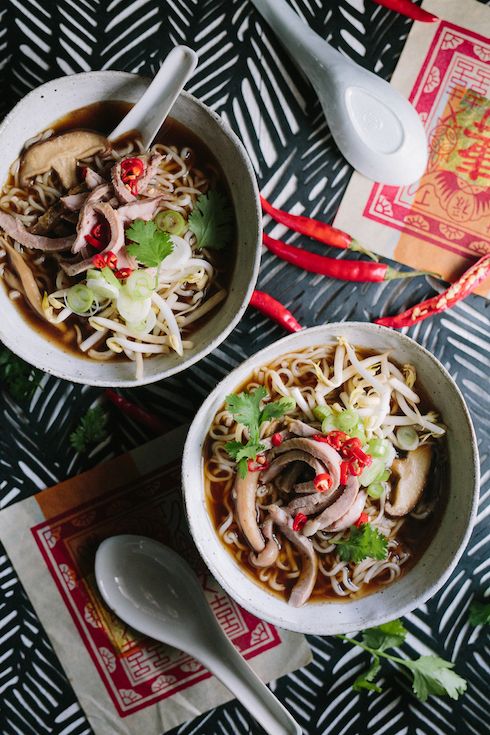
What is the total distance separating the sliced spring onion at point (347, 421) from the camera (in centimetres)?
234

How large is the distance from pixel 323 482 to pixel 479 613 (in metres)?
1.04

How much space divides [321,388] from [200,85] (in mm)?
1276

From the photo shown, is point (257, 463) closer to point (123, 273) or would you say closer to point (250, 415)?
point (250, 415)

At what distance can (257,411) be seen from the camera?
2.31 m

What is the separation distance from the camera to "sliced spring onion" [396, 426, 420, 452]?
2.47m

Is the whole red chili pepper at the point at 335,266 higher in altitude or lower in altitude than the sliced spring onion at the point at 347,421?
higher

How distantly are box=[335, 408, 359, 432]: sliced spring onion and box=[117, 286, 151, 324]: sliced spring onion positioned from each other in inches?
29.6

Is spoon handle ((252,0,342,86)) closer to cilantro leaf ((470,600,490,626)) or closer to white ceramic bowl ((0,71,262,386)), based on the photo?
white ceramic bowl ((0,71,262,386))

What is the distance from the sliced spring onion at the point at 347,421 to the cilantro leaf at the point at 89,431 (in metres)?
0.95

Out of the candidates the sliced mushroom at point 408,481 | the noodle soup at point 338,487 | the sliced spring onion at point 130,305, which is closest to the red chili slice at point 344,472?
the noodle soup at point 338,487

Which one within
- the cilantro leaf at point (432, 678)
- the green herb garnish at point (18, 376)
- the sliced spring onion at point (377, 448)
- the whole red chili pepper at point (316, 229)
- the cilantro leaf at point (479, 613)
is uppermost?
the whole red chili pepper at point (316, 229)

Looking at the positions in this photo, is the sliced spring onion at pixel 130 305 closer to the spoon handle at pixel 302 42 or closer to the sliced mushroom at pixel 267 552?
the sliced mushroom at pixel 267 552

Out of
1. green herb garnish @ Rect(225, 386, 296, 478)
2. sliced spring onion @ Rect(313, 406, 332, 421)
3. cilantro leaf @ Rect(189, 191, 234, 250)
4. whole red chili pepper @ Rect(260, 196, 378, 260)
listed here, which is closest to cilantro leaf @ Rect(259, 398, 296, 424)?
green herb garnish @ Rect(225, 386, 296, 478)

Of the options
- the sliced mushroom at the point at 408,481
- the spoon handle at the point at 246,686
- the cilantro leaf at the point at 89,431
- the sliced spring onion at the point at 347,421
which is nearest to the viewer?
the sliced spring onion at the point at 347,421
